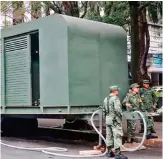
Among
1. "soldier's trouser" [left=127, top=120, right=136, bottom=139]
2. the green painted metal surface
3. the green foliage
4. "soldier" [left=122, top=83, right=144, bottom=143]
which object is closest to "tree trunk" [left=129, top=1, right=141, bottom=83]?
the green foliage

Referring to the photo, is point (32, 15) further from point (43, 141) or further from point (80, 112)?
point (80, 112)

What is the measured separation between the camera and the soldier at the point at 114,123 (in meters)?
8.43

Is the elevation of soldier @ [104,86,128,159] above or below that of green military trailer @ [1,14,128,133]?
below

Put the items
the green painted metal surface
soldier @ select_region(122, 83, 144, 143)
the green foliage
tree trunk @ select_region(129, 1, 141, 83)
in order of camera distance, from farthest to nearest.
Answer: the green foliage, tree trunk @ select_region(129, 1, 141, 83), soldier @ select_region(122, 83, 144, 143), the green painted metal surface

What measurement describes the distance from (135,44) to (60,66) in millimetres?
5454

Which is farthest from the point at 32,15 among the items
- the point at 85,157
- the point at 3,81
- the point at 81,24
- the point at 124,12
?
the point at 85,157

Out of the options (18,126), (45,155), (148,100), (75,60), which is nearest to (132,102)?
(148,100)

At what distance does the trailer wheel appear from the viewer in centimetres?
1289

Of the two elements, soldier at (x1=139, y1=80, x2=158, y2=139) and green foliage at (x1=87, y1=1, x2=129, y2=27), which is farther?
green foliage at (x1=87, y1=1, x2=129, y2=27)

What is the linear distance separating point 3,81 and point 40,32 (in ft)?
6.98

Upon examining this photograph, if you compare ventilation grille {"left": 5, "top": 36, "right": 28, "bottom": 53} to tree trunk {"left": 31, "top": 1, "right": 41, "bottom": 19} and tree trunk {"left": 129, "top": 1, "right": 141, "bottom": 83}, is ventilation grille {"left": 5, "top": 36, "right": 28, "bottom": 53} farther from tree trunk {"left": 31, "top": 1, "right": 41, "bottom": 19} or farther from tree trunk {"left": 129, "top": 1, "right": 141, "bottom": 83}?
tree trunk {"left": 31, "top": 1, "right": 41, "bottom": 19}

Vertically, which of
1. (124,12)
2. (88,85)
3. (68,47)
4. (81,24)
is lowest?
(88,85)

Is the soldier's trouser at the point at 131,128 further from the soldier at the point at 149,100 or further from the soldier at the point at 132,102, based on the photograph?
the soldier at the point at 149,100

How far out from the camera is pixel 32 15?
63.1ft
